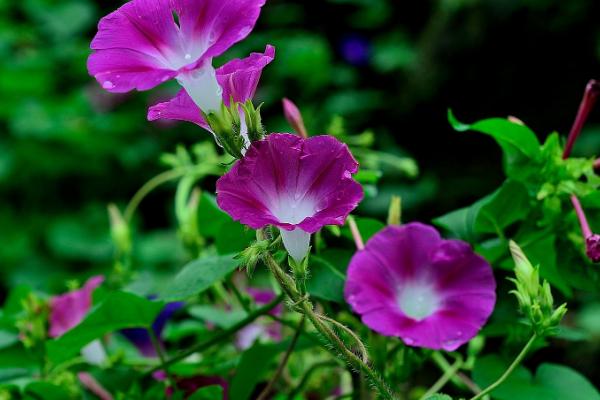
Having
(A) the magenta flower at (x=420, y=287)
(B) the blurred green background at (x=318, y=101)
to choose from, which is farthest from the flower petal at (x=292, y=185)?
(B) the blurred green background at (x=318, y=101)

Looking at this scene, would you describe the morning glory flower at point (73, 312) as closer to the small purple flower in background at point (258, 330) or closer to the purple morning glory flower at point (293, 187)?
the small purple flower in background at point (258, 330)

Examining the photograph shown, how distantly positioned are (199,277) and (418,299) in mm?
166

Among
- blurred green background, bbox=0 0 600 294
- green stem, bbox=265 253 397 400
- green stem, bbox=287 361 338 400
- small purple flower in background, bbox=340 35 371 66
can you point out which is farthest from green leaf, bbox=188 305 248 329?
small purple flower in background, bbox=340 35 371 66

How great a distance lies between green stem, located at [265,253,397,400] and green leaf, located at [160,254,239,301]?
14cm

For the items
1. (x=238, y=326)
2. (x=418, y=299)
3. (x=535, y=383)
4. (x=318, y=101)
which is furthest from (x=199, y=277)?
(x=318, y=101)

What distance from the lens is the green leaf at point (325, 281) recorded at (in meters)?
0.56

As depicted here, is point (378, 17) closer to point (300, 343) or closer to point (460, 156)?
point (460, 156)

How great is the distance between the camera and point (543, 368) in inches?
24.5

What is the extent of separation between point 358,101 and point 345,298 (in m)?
2.03

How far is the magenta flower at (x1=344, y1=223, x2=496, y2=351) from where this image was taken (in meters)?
0.53

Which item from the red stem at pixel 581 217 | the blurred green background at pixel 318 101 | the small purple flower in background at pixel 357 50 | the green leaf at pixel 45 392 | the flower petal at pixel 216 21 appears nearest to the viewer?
the flower petal at pixel 216 21

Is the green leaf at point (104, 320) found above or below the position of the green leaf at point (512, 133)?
below

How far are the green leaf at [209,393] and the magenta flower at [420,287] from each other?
119mm

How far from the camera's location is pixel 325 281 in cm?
57
